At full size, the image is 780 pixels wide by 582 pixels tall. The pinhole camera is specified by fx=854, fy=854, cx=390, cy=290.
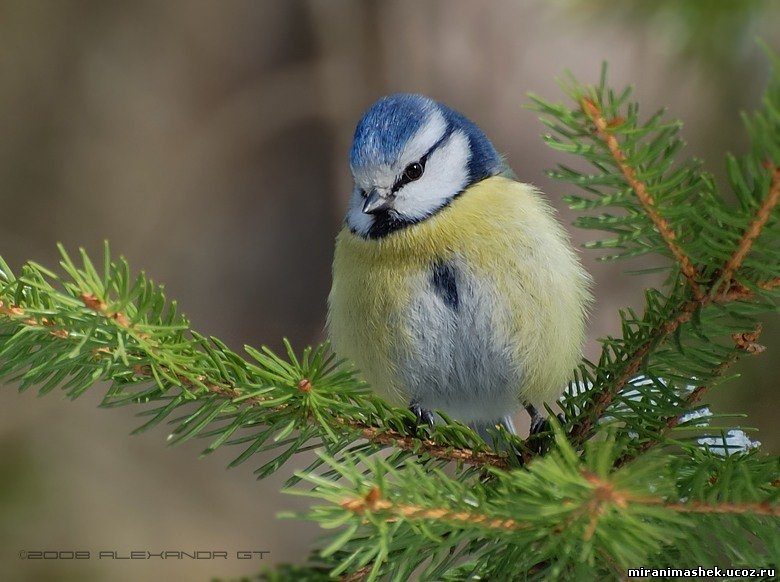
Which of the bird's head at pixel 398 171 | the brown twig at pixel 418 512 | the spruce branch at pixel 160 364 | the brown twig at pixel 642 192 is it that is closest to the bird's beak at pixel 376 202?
the bird's head at pixel 398 171

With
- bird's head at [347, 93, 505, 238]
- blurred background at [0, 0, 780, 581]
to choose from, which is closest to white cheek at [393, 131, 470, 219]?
bird's head at [347, 93, 505, 238]

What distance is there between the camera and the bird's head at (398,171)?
1.36m

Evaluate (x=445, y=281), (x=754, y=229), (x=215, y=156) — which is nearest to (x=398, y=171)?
(x=445, y=281)

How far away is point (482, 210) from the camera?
1.33 meters

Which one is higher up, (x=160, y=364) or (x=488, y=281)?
(x=160, y=364)

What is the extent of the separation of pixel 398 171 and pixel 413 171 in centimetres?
3

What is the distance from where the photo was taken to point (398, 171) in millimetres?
1377

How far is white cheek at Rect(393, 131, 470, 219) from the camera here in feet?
4.45

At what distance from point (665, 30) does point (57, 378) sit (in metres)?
1.33

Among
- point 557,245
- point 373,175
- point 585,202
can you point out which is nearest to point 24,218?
point 373,175

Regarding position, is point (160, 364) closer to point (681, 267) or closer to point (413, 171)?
point (681, 267)

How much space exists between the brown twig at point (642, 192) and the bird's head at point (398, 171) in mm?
587

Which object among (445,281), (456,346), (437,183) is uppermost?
(437,183)

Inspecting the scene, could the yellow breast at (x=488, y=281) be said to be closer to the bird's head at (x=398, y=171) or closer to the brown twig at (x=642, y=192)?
the bird's head at (x=398, y=171)
